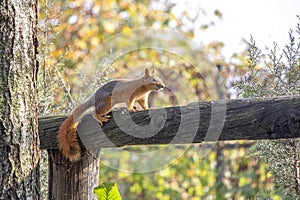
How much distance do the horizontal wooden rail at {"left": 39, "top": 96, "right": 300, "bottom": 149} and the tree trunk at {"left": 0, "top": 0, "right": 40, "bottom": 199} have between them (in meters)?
0.27

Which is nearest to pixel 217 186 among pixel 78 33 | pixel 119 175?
pixel 119 175

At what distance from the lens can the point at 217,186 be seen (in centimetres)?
491

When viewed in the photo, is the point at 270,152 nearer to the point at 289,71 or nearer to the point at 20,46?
the point at 289,71

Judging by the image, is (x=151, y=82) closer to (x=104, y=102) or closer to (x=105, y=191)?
(x=104, y=102)

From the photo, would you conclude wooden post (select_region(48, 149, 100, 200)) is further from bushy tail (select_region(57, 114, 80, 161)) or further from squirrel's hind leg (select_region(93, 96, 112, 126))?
squirrel's hind leg (select_region(93, 96, 112, 126))

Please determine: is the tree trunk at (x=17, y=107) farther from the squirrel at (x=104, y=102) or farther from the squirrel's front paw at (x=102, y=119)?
the squirrel's front paw at (x=102, y=119)

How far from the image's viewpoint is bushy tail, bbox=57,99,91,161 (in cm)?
247

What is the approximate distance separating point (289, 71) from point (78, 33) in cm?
429

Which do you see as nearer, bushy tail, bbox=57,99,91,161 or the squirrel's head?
bushy tail, bbox=57,99,91,161

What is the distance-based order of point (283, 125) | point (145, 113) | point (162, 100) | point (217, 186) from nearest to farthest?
point (283, 125) → point (145, 113) → point (217, 186) → point (162, 100)

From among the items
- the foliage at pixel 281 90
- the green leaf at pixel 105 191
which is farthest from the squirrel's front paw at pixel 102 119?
the foliage at pixel 281 90

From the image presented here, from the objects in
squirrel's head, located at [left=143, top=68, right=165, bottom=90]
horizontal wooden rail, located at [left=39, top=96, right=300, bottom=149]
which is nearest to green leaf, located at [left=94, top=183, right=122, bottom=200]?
horizontal wooden rail, located at [left=39, top=96, right=300, bottom=149]

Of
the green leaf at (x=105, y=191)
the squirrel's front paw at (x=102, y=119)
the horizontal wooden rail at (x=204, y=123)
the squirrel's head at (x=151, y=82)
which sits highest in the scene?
the squirrel's head at (x=151, y=82)

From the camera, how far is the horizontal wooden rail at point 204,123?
1.90 meters
